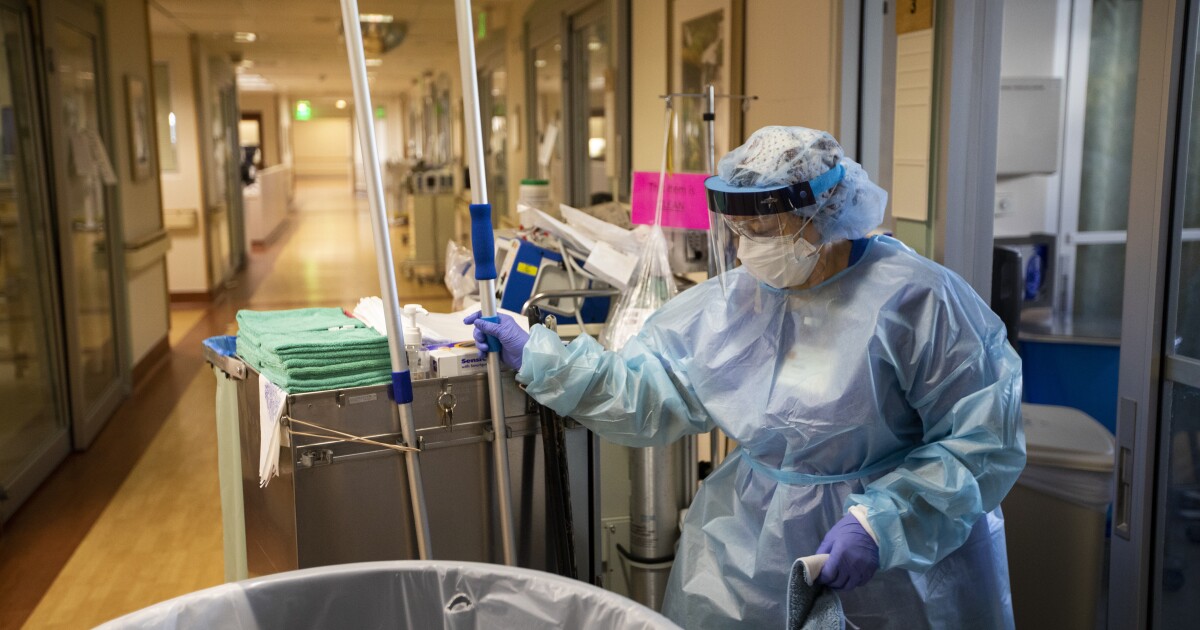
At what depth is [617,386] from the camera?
71.1 inches

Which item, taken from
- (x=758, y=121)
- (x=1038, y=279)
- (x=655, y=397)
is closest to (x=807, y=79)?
(x=758, y=121)

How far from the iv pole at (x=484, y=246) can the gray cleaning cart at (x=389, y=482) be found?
49 mm

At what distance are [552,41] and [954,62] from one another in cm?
454

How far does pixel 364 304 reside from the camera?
2021 millimetres

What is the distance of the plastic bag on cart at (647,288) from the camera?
2.46 m

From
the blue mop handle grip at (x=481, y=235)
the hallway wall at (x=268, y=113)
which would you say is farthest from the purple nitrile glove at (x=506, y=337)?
the hallway wall at (x=268, y=113)

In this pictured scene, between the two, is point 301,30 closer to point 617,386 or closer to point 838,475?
point 617,386

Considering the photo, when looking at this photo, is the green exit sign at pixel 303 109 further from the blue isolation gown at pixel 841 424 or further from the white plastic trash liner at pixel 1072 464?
the blue isolation gown at pixel 841 424

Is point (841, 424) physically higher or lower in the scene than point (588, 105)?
lower

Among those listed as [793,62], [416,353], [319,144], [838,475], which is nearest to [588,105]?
[793,62]

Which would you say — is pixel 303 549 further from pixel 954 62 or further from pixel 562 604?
pixel 954 62

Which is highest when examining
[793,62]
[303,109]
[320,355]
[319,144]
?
[303,109]

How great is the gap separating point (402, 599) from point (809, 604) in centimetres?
61

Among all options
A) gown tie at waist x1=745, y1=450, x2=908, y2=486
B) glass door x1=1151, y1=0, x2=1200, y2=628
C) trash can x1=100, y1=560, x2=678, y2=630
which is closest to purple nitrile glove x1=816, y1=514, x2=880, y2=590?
gown tie at waist x1=745, y1=450, x2=908, y2=486
